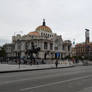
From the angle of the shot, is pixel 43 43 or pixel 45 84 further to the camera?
pixel 43 43

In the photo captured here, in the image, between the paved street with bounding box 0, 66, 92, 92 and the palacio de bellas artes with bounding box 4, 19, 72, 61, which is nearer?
the paved street with bounding box 0, 66, 92, 92

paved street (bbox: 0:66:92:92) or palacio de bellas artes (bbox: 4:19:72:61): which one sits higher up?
palacio de bellas artes (bbox: 4:19:72:61)

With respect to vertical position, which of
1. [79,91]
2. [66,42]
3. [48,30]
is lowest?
[79,91]

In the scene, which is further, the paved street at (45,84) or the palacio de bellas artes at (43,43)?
the palacio de bellas artes at (43,43)

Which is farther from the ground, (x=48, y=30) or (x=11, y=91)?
(x=48, y=30)

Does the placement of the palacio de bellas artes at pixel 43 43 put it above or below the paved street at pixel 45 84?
above

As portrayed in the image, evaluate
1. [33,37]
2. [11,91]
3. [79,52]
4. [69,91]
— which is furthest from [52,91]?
[79,52]

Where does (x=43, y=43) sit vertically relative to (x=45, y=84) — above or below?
above

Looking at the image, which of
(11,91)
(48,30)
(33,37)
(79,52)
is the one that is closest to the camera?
(11,91)

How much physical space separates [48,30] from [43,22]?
326 inches

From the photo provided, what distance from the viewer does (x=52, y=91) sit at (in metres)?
7.96

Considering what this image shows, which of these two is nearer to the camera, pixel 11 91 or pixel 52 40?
pixel 11 91

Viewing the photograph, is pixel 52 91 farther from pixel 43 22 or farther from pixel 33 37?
pixel 43 22

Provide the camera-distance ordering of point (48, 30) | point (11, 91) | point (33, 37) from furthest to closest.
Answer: point (48, 30) → point (33, 37) → point (11, 91)
